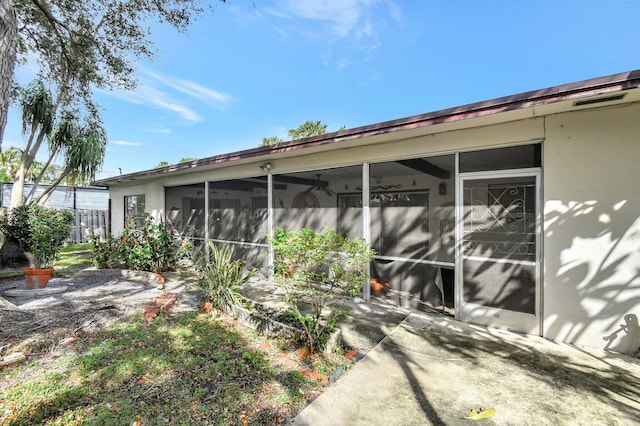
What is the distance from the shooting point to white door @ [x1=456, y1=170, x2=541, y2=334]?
3529 millimetres

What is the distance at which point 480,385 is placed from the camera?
2502mm

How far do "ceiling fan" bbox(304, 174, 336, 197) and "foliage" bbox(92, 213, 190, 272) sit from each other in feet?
12.6

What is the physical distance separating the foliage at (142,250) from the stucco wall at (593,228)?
24.2ft

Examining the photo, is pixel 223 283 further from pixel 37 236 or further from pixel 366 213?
pixel 37 236

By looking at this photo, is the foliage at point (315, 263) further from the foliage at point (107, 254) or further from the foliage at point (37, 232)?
the foliage at point (107, 254)

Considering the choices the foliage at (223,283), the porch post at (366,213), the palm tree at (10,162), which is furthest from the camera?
the palm tree at (10,162)

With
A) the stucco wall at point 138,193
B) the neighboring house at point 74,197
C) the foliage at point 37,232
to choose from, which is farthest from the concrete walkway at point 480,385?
the neighboring house at point 74,197

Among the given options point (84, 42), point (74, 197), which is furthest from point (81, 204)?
point (84, 42)

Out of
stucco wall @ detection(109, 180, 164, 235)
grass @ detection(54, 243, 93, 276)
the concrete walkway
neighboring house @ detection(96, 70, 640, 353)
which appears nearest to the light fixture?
neighboring house @ detection(96, 70, 640, 353)

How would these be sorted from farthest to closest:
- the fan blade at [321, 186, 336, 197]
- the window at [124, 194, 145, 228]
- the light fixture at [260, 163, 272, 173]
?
1. the window at [124, 194, 145, 228]
2. the light fixture at [260, 163, 272, 173]
3. the fan blade at [321, 186, 336, 197]

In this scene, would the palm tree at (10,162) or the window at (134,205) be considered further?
the palm tree at (10,162)

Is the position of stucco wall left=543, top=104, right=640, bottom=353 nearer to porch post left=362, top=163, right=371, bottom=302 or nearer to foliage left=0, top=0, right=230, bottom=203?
porch post left=362, top=163, right=371, bottom=302

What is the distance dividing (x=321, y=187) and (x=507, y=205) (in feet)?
10.2

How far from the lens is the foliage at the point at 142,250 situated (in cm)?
662
